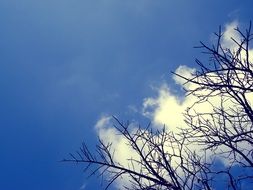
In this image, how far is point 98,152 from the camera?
7301 mm

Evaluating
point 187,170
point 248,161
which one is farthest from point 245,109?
point 187,170

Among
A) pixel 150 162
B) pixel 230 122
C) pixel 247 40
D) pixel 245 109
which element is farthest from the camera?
pixel 150 162

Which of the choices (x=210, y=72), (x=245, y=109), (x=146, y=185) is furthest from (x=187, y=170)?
(x=210, y=72)

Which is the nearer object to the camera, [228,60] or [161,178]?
[228,60]

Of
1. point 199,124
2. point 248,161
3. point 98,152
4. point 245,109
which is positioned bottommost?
point 248,161

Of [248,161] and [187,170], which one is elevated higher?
[187,170]

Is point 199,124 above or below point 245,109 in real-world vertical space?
above

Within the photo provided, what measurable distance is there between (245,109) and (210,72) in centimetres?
131

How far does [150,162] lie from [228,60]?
2.88 meters

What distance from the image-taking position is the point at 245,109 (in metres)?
6.15

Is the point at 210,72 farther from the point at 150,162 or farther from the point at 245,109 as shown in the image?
the point at 150,162

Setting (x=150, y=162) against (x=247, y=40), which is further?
(x=150, y=162)

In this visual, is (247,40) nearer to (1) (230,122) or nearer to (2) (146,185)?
(1) (230,122)

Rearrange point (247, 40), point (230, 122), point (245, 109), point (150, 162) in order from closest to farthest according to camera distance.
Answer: point (247, 40) → point (245, 109) → point (230, 122) → point (150, 162)
